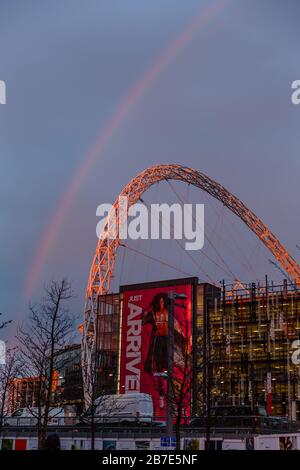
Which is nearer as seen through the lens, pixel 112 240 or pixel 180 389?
pixel 180 389

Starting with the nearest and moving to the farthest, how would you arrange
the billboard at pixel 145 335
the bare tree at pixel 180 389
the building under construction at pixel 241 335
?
the bare tree at pixel 180 389 < the building under construction at pixel 241 335 < the billboard at pixel 145 335

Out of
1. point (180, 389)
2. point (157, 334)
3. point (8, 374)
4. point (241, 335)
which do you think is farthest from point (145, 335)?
point (180, 389)

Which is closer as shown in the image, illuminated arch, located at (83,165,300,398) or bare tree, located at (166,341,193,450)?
bare tree, located at (166,341,193,450)

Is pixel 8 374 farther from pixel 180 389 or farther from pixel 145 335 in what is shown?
pixel 145 335

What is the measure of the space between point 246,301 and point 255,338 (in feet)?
19.9

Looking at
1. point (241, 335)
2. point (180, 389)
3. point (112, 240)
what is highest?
point (112, 240)

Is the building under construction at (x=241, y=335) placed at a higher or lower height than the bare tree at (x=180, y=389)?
higher

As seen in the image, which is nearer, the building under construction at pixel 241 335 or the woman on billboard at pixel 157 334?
the building under construction at pixel 241 335

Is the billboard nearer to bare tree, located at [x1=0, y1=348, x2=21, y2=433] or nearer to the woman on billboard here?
the woman on billboard

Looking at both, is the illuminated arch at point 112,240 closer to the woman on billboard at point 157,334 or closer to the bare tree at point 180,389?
the woman on billboard at point 157,334

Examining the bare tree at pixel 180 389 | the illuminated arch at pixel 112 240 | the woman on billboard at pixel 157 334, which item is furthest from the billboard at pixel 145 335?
the bare tree at pixel 180 389

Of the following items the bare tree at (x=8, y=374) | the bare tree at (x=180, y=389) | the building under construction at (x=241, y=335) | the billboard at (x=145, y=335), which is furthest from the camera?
the billboard at (x=145, y=335)

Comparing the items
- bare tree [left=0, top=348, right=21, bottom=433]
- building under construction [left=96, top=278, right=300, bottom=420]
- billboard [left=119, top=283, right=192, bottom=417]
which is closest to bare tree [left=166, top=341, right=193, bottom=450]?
bare tree [left=0, top=348, right=21, bottom=433]
